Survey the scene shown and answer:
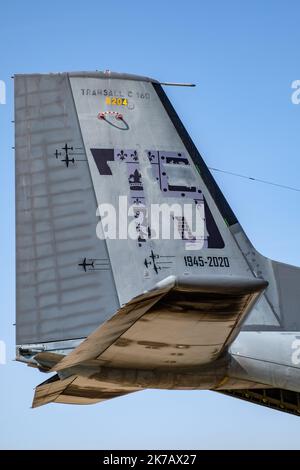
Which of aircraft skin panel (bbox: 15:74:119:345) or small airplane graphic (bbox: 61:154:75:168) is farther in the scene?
small airplane graphic (bbox: 61:154:75:168)

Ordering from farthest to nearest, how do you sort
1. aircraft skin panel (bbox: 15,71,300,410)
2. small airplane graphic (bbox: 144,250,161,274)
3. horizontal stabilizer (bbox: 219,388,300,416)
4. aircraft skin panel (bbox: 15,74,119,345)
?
1. horizontal stabilizer (bbox: 219,388,300,416)
2. small airplane graphic (bbox: 144,250,161,274)
3. aircraft skin panel (bbox: 15,74,119,345)
4. aircraft skin panel (bbox: 15,71,300,410)

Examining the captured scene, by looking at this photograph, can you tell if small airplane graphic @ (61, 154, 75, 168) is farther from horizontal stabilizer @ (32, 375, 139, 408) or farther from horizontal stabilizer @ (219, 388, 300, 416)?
Result: horizontal stabilizer @ (219, 388, 300, 416)

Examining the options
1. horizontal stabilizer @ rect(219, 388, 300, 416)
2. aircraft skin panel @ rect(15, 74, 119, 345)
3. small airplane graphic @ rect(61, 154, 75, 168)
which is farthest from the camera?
small airplane graphic @ rect(61, 154, 75, 168)

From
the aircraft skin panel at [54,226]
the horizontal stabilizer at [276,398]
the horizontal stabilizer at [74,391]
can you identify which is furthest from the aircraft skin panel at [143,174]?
the horizontal stabilizer at [276,398]

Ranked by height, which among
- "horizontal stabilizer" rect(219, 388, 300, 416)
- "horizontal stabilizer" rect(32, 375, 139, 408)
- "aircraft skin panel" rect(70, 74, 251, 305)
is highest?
"aircraft skin panel" rect(70, 74, 251, 305)

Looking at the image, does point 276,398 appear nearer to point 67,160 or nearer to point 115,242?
point 115,242

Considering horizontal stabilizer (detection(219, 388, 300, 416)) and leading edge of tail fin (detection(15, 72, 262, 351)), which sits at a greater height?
leading edge of tail fin (detection(15, 72, 262, 351))

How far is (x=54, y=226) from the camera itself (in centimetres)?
1180

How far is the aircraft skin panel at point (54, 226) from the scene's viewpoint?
11.4 meters

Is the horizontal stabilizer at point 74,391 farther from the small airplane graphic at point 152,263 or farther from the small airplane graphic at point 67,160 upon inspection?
the small airplane graphic at point 67,160

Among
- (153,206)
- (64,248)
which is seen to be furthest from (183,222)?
(64,248)

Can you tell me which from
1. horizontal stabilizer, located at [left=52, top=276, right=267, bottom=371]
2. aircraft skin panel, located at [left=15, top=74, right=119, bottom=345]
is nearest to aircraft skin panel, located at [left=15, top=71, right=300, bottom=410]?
aircraft skin panel, located at [left=15, top=74, right=119, bottom=345]

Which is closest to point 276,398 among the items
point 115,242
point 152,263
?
point 152,263

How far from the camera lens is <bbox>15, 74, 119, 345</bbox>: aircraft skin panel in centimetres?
1139
